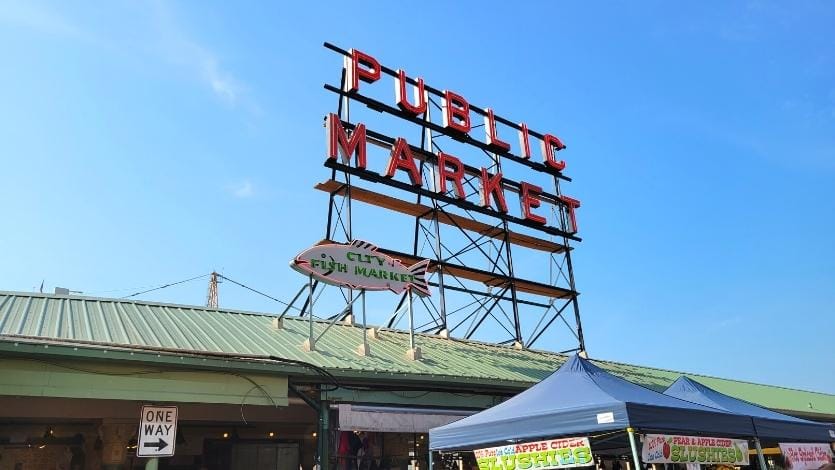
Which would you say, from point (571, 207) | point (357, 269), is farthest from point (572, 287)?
point (357, 269)

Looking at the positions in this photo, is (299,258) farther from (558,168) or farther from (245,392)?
(558,168)

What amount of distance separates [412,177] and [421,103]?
10.9 ft

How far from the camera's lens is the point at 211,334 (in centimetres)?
1145

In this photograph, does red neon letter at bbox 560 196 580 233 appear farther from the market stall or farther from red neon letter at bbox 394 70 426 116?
the market stall

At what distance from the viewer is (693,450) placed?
330 inches

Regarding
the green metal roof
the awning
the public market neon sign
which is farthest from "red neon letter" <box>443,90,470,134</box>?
the awning

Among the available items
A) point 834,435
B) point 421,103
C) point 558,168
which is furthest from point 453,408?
point 558,168

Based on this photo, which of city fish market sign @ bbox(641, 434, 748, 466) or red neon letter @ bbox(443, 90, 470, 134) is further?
red neon letter @ bbox(443, 90, 470, 134)

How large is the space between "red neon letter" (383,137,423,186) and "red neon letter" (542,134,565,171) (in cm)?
757

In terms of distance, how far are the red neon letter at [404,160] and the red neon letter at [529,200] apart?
4.94m

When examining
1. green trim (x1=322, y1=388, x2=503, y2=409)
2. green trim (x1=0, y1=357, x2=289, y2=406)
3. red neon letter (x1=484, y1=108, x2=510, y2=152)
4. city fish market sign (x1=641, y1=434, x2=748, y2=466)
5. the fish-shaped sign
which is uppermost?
red neon letter (x1=484, y1=108, x2=510, y2=152)

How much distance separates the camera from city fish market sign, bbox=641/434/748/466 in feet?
25.2

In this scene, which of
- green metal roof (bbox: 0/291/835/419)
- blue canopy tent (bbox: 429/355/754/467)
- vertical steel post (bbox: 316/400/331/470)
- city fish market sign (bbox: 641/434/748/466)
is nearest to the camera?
blue canopy tent (bbox: 429/355/754/467)

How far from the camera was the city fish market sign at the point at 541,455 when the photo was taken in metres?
7.44
